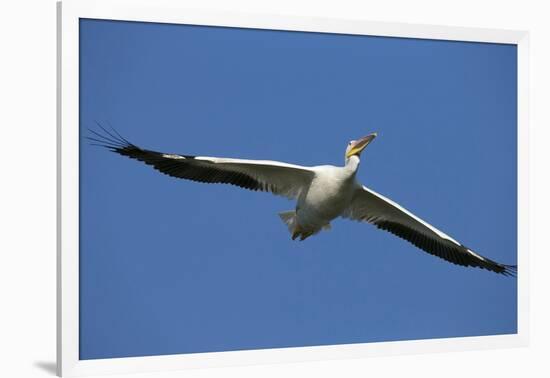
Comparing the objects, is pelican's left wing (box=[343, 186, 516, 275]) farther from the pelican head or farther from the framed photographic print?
the pelican head

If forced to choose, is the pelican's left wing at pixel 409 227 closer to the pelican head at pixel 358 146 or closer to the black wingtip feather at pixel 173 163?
the pelican head at pixel 358 146

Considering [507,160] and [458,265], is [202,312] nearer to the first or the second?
[458,265]

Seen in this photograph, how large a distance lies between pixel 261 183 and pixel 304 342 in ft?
2.90

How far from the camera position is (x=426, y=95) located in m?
5.23

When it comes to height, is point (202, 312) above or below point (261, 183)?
below

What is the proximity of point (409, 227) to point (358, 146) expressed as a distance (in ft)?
1.92

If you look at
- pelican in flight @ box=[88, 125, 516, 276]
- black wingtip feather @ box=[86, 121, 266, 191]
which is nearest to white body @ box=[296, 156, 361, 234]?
pelican in flight @ box=[88, 125, 516, 276]

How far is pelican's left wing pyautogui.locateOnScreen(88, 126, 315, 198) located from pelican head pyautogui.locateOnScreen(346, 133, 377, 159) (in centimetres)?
24

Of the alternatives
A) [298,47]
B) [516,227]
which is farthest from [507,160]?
[298,47]

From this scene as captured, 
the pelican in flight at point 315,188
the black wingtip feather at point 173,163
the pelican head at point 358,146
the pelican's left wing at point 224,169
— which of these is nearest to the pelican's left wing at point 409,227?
the pelican in flight at point 315,188

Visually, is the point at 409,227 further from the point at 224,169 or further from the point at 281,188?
the point at 224,169

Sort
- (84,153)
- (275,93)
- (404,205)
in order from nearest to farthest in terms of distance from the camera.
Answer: (84,153), (275,93), (404,205)

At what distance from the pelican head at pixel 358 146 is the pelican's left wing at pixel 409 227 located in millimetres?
201

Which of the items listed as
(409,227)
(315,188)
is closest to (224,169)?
(315,188)
